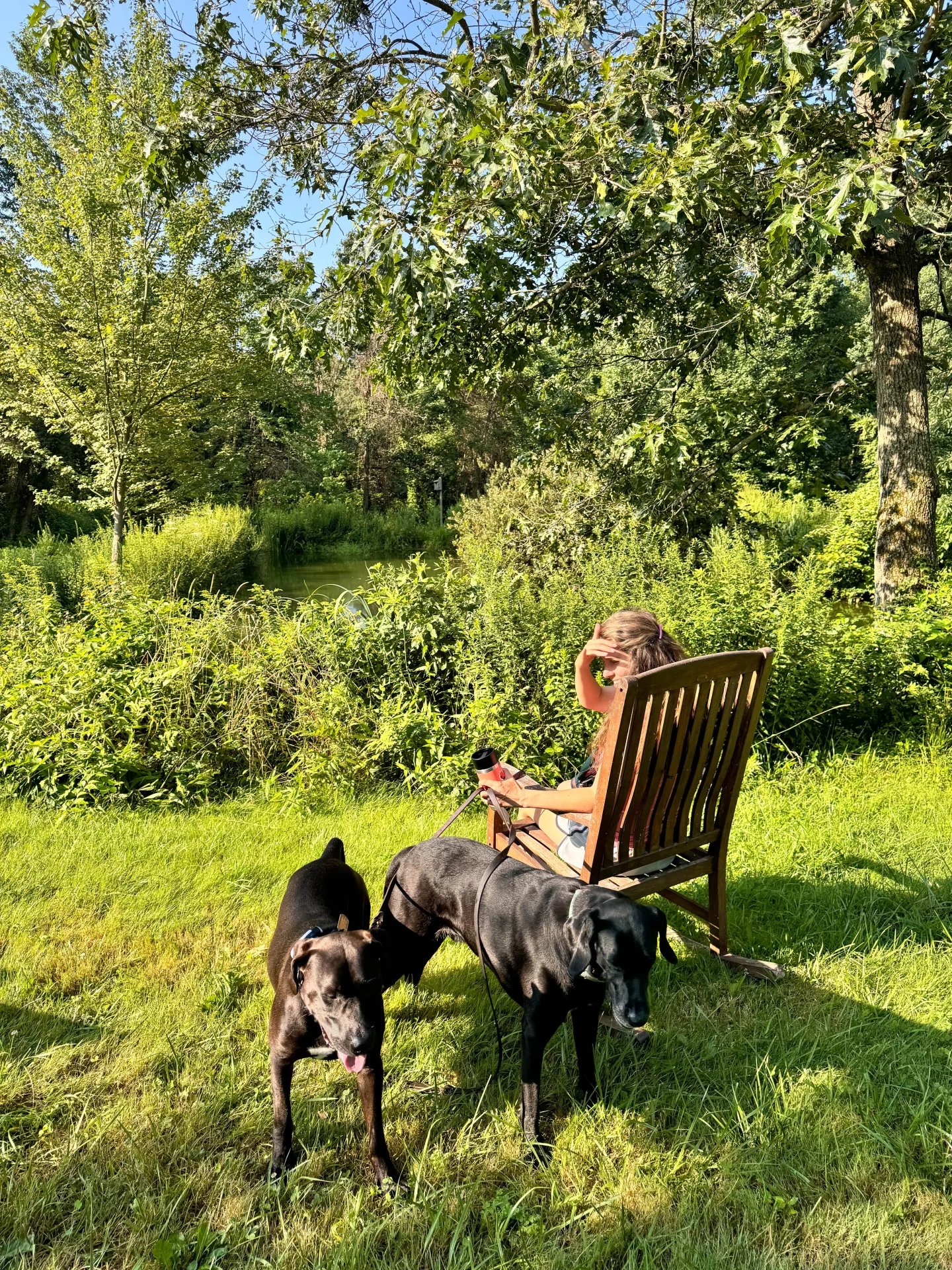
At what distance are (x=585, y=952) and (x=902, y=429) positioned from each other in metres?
6.49

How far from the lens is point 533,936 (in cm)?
215

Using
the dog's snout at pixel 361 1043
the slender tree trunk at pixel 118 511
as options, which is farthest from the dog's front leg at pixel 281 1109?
the slender tree trunk at pixel 118 511

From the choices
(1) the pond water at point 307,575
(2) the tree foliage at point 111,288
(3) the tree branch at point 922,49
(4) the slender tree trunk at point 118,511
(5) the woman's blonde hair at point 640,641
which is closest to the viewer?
(5) the woman's blonde hair at point 640,641

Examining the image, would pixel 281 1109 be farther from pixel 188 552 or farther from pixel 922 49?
pixel 188 552

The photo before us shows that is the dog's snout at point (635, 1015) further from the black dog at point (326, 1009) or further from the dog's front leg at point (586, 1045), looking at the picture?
the black dog at point (326, 1009)

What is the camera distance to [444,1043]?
100 inches

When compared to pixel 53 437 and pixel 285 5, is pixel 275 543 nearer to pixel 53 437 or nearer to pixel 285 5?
pixel 53 437

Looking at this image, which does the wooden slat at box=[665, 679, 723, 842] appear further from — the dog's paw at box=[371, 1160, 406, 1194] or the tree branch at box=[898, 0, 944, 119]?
the tree branch at box=[898, 0, 944, 119]

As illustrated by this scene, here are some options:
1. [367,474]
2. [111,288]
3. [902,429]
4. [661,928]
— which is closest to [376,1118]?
[661,928]

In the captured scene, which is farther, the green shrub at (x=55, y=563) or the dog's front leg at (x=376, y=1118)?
the green shrub at (x=55, y=563)

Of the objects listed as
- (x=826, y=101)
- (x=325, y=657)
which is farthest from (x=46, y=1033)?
(x=826, y=101)

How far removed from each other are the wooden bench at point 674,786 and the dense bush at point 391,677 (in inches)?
64.5

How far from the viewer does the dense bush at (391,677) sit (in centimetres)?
466

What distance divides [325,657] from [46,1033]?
2757 mm
